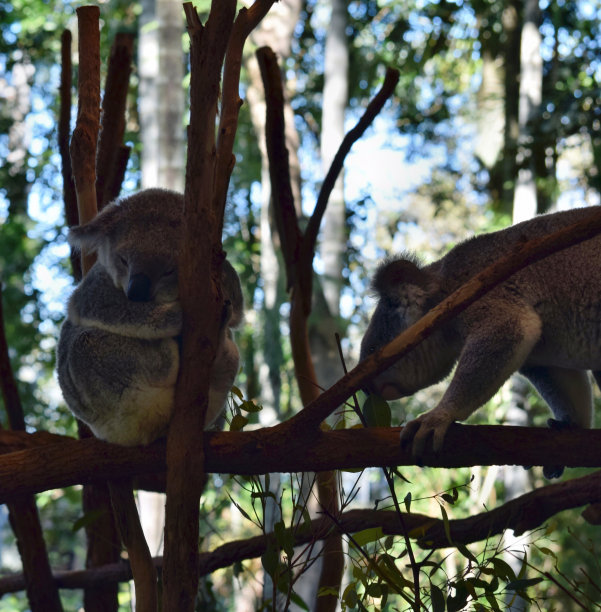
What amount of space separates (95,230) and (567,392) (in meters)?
1.62

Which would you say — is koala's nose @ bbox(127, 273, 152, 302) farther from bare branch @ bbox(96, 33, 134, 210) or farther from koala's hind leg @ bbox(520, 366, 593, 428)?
koala's hind leg @ bbox(520, 366, 593, 428)

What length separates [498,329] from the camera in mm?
2270

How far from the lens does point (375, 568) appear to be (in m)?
1.68

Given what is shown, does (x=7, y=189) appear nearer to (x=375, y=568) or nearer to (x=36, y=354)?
(x=36, y=354)

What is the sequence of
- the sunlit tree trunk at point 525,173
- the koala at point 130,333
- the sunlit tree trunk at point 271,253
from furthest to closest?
the sunlit tree trunk at point 525,173
the sunlit tree trunk at point 271,253
the koala at point 130,333

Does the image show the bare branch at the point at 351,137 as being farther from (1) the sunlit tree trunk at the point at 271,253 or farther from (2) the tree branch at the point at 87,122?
(1) the sunlit tree trunk at the point at 271,253

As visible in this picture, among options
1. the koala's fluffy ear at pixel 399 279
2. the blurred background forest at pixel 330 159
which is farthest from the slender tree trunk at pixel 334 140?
Answer: the koala's fluffy ear at pixel 399 279

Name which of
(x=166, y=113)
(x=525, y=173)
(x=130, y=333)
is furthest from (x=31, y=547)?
(x=525, y=173)

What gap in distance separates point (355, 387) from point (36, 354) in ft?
26.8

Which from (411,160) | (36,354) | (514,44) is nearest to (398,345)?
(514,44)

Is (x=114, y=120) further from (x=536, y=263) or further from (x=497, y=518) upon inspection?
(x=497, y=518)

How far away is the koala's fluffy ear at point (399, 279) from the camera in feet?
8.68

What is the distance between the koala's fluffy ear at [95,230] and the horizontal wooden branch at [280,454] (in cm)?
59

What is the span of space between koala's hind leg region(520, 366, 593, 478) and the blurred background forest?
68.8 inches
